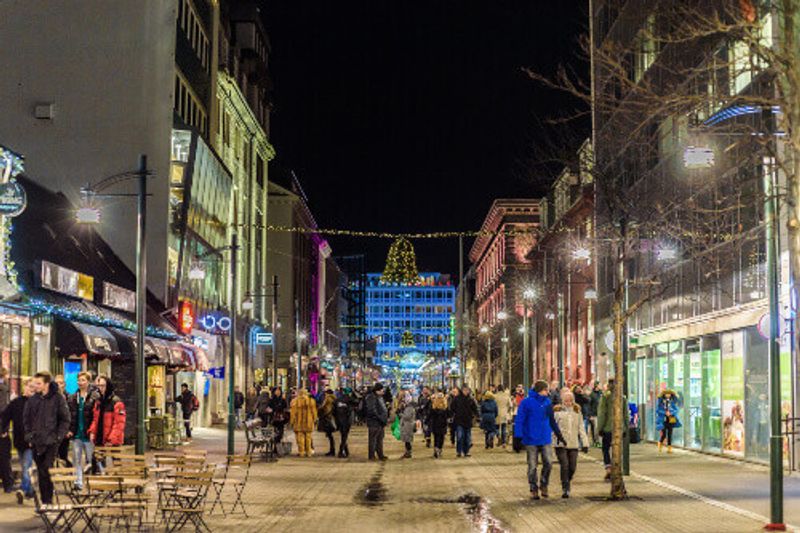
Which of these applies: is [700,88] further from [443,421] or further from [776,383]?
[776,383]

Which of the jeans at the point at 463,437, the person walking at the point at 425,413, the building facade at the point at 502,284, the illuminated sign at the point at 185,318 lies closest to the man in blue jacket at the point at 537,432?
the jeans at the point at 463,437

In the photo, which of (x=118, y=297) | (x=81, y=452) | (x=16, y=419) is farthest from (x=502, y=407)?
(x=16, y=419)

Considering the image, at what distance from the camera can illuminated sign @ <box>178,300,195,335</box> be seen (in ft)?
154

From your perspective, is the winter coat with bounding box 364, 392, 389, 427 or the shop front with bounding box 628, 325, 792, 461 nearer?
the shop front with bounding box 628, 325, 792, 461

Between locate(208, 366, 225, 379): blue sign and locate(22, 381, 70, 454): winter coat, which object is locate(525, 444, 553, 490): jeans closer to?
locate(22, 381, 70, 454): winter coat

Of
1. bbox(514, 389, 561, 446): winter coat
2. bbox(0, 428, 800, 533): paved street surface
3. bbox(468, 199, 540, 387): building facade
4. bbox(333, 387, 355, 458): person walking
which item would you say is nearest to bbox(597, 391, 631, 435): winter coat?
bbox(0, 428, 800, 533): paved street surface

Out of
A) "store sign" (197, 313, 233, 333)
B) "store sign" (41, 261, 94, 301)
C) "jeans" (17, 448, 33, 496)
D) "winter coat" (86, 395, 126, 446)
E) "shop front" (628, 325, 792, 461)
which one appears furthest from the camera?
"store sign" (197, 313, 233, 333)

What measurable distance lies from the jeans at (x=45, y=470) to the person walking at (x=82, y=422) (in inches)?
66.5

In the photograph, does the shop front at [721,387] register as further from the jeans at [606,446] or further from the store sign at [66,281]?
the store sign at [66,281]

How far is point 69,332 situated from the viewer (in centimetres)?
3088

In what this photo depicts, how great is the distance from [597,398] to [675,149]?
24.8 ft

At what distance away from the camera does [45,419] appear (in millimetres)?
18156

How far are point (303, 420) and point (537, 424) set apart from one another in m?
14.0

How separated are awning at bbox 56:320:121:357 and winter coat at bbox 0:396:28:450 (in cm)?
1128
